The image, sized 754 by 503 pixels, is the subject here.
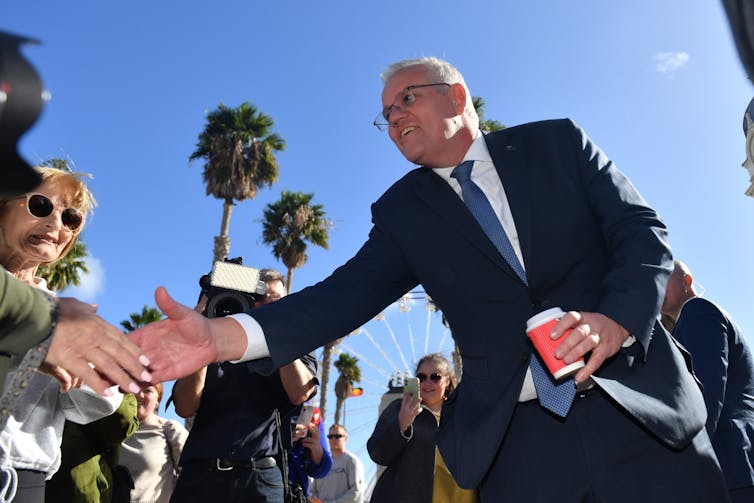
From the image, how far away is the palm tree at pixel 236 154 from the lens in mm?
25297

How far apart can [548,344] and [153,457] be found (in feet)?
16.8

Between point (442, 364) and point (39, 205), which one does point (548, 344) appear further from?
point (442, 364)

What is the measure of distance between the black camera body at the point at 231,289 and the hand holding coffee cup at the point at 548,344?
235 centimetres

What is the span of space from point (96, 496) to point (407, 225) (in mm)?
2357

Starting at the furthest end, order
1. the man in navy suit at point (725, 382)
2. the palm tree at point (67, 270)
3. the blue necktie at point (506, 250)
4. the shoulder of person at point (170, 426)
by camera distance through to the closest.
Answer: the palm tree at point (67, 270) → the shoulder of person at point (170, 426) → the man in navy suit at point (725, 382) → the blue necktie at point (506, 250)

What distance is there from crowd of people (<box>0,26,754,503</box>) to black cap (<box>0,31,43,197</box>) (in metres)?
0.55

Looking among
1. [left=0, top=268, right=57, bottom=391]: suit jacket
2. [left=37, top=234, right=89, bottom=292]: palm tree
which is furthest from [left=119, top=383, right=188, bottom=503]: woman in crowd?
[left=37, top=234, right=89, bottom=292]: palm tree

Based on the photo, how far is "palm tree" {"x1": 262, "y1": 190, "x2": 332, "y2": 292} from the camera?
2869cm

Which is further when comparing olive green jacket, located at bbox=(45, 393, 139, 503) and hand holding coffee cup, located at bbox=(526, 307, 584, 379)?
olive green jacket, located at bbox=(45, 393, 139, 503)

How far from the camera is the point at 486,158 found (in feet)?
9.93

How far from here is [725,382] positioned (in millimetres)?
4070

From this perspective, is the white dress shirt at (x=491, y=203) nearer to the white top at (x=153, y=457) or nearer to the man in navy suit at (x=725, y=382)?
the man in navy suit at (x=725, y=382)

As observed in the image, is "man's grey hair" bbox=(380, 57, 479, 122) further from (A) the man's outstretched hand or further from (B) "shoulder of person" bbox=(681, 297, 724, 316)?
(B) "shoulder of person" bbox=(681, 297, 724, 316)

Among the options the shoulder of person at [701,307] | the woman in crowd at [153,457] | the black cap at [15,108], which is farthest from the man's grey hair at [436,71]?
the woman in crowd at [153,457]
